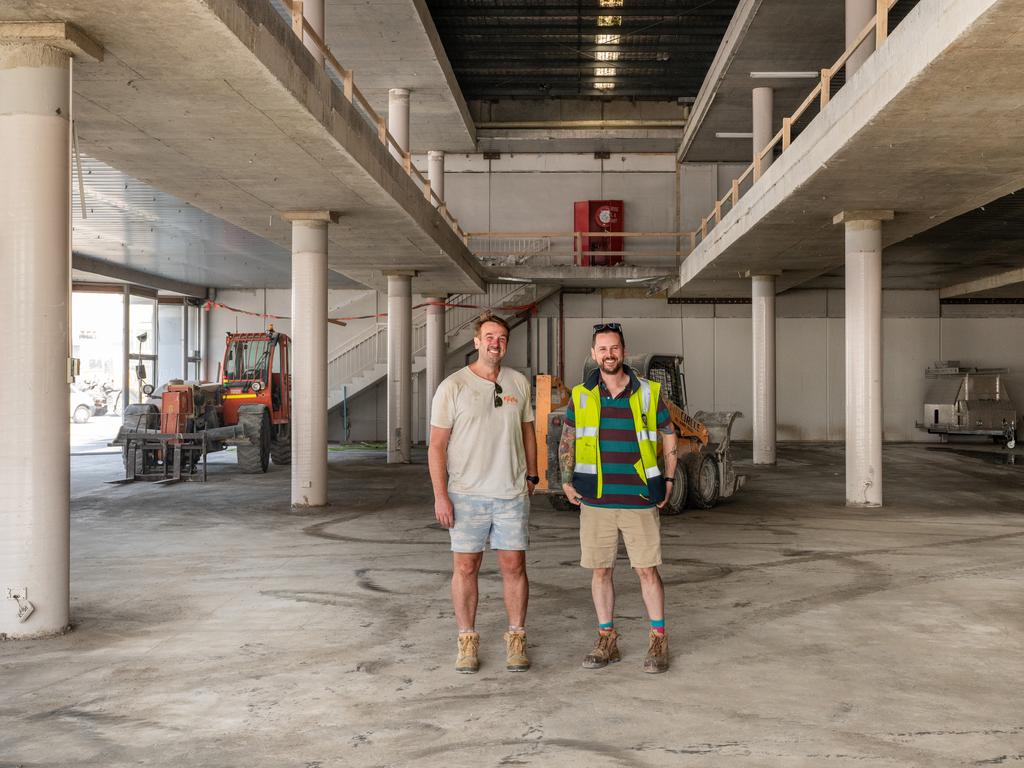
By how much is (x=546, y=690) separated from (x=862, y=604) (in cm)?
366

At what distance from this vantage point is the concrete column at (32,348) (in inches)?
264

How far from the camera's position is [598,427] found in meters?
5.75

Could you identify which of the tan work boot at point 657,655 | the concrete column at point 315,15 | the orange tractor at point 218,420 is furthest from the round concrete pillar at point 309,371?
the tan work boot at point 657,655

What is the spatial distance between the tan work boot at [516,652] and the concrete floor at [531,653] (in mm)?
180

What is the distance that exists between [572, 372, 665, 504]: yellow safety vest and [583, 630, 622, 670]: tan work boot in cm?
98

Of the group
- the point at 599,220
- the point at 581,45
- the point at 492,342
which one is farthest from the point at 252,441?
the point at 599,220

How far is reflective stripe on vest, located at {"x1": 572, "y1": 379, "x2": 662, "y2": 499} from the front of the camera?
5695 millimetres

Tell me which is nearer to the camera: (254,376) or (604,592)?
(604,592)

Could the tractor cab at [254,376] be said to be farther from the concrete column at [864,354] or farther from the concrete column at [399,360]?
the concrete column at [864,354]

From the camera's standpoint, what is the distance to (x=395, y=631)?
267 inches

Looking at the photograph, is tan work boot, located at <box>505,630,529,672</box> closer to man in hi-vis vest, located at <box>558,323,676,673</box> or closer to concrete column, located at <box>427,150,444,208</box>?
man in hi-vis vest, located at <box>558,323,676,673</box>

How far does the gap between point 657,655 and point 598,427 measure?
150cm

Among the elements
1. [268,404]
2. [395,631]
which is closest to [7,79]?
[395,631]

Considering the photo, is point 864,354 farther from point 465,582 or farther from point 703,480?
point 465,582
